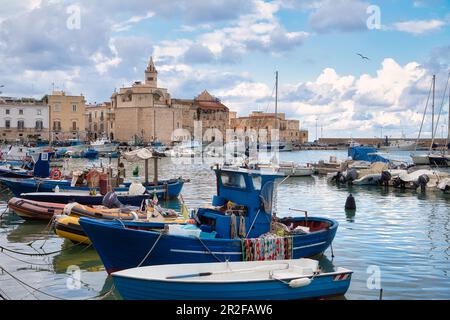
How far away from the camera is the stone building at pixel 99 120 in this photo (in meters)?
135

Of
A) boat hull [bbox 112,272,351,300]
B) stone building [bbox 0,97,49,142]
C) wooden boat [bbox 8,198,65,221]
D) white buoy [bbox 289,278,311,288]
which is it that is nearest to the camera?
boat hull [bbox 112,272,351,300]

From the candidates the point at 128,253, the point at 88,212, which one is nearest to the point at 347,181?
the point at 88,212

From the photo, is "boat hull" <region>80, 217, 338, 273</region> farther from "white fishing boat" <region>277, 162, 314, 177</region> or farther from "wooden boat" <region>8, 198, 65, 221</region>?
"white fishing boat" <region>277, 162, 314, 177</region>

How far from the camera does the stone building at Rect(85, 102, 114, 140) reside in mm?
135250

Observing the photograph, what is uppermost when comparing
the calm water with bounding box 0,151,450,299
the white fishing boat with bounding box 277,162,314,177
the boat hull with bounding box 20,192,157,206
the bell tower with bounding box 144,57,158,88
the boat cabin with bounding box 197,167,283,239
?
the bell tower with bounding box 144,57,158,88

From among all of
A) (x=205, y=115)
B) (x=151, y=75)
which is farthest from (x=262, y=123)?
(x=151, y=75)

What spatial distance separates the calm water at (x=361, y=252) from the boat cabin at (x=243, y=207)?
9.67 ft

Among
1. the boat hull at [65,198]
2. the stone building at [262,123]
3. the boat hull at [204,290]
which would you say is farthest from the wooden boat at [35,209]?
the stone building at [262,123]

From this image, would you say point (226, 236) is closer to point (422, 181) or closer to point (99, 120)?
point (422, 181)

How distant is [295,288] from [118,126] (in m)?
121

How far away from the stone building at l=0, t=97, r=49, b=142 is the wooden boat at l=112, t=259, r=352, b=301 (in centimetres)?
9741

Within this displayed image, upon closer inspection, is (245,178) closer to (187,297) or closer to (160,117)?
(187,297)

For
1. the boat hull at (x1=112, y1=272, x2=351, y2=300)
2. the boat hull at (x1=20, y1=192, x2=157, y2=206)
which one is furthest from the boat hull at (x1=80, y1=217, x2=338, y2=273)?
the boat hull at (x1=20, y1=192, x2=157, y2=206)

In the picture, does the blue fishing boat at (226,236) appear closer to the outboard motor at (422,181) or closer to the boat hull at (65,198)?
the boat hull at (65,198)
